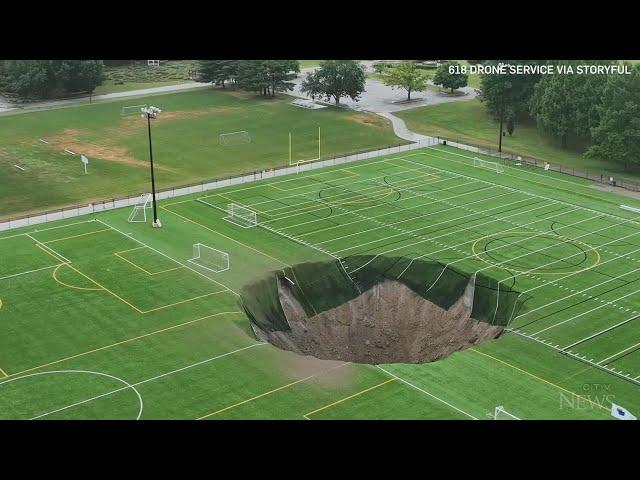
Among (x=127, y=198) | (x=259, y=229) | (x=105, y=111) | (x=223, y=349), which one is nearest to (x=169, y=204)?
(x=127, y=198)

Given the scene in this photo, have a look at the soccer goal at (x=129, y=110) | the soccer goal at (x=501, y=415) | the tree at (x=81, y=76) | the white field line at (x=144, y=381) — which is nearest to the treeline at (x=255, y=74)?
the tree at (x=81, y=76)

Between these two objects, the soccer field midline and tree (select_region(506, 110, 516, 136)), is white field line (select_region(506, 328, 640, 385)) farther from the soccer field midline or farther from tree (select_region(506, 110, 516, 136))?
tree (select_region(506, 110, 516, 136))

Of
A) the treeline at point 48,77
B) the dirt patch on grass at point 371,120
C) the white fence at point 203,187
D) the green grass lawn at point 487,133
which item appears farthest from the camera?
the treeline at point 48,77

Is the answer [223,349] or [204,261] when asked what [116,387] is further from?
[204,261]

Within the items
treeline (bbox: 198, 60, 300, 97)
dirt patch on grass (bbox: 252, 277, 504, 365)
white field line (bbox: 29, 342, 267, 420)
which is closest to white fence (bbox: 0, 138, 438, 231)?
dirt patch on grass (bbox: 252, 277, 504, 365)

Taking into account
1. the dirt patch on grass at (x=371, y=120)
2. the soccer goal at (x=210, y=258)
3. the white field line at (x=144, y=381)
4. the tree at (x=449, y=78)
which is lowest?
the white field line at (x=144, y=381)

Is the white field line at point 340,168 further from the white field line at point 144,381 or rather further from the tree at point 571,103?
the white field line at point 144,381
